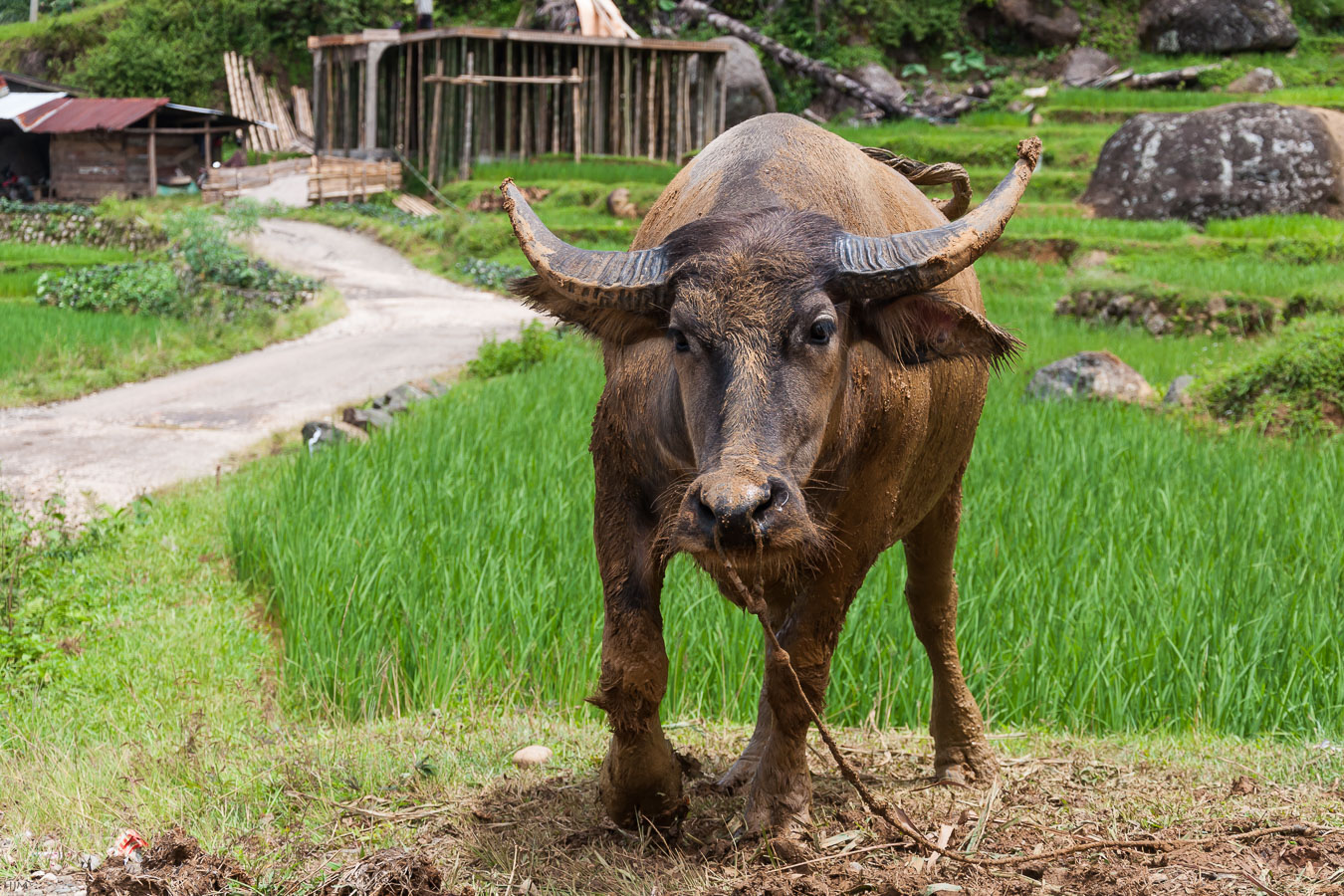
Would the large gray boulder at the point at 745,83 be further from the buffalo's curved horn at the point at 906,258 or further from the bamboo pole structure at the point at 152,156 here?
the buffalo's curved horn at the point at 906,258

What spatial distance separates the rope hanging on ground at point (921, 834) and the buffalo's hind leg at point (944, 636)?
0.49 metres

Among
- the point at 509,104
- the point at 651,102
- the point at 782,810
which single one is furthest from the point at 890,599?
the point at 651,102

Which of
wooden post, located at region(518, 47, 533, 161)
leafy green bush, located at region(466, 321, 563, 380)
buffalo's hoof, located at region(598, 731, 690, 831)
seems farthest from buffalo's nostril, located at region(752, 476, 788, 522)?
wooden post, located at region(518, 47, 533, 161)

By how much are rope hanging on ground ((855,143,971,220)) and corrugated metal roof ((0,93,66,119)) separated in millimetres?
23788

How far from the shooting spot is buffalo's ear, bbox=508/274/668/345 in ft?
8.46

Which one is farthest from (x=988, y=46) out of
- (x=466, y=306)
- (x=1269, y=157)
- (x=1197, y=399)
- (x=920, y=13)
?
(x=1197, y=399)

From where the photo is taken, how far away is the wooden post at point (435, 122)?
21.3 meters

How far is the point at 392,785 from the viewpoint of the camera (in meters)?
3.24

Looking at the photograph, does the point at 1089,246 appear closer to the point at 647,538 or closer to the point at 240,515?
the point at 240,515

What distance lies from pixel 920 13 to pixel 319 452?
2580 cm

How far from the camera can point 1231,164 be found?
51.6 feet

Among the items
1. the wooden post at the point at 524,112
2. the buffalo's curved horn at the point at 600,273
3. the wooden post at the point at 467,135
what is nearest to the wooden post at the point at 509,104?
the wooden post at the point at 524,112

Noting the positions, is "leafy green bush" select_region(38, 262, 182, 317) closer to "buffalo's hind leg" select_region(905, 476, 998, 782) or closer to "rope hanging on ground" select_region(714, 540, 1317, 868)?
"buffalo's hind leg" select_region(905, 476, 998, 782)

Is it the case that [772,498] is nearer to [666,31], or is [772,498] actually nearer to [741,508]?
[741,508]
